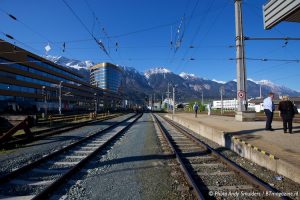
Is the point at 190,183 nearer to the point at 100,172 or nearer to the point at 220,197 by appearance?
the point at 220,197

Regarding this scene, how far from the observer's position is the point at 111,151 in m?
11.9

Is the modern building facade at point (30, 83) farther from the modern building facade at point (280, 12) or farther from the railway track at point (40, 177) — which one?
the modern building facade at point (280, 12)

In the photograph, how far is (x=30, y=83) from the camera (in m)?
81.2

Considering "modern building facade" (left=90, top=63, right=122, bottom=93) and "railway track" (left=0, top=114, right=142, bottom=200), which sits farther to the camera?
"modern building facade" (left=90, top=63, right=122, bottom=93)

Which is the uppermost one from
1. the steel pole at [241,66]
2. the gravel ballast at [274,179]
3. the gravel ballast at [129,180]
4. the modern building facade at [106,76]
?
the modern building facade at [106,76]

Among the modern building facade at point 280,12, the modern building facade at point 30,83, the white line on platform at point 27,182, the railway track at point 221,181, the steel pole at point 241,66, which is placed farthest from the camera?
the modern building facade at point 30,83

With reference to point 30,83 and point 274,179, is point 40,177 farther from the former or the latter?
point 30,83

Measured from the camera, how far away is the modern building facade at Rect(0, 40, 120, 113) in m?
66.4

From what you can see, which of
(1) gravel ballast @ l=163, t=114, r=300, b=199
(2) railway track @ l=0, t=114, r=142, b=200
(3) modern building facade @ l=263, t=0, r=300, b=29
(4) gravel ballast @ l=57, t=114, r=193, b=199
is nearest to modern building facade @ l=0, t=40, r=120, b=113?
(2) railway track @ l=0, t=114, r=142, b=200

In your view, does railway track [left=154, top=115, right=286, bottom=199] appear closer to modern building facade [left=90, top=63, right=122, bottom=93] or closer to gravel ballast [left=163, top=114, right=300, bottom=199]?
gravel ballast [left=163, top=114, right=300, bottom=199]

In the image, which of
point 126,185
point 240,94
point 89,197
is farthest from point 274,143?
point 240,94

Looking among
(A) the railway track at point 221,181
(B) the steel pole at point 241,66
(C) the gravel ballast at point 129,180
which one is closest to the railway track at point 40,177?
(C) the gravel ballast at point 129,180

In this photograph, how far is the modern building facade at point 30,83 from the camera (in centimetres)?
6644

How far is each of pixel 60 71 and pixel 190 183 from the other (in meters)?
106
